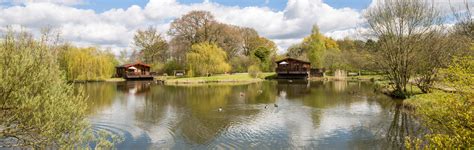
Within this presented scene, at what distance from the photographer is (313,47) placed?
189 ft

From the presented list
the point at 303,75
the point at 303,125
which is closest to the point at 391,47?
the point at 303,125

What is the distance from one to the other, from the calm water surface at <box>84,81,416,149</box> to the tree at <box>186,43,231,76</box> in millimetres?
23728

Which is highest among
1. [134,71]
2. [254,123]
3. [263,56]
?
[263,56]

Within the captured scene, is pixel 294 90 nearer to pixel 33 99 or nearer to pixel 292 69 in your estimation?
pixel 292 69

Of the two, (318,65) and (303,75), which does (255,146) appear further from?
(318,65)

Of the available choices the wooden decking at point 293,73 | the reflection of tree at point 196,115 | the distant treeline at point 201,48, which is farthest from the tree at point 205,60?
the reflection of tree at point 196,115

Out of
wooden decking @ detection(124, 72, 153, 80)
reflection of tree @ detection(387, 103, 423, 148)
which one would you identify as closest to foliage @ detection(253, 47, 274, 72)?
wooden decking @ detection(124, 72, 153, 80)

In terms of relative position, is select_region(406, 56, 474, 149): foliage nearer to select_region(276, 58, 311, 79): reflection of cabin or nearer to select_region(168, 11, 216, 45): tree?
select_region(276, 58, 311, 79): reflection of cabin

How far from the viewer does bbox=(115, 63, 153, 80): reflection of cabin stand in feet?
178

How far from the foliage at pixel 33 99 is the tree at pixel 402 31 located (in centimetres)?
2221

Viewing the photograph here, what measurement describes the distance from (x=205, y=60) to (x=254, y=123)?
1297 inches

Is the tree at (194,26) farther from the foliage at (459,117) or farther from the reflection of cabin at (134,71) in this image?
the foliage at (459,117)

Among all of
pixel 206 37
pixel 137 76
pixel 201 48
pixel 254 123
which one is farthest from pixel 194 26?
→ pixel 254 123

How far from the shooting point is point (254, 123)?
1661cm
